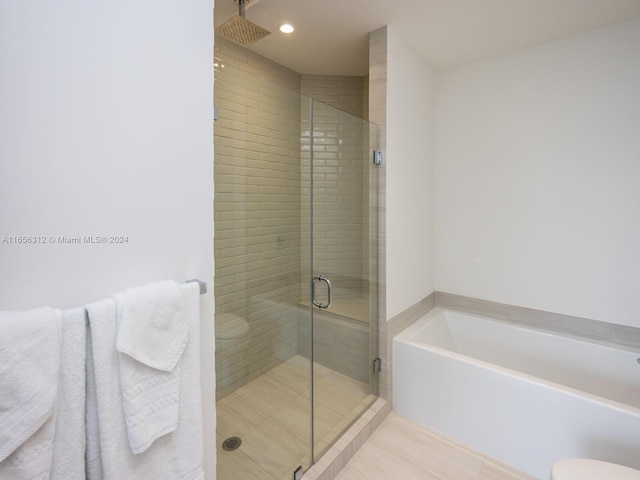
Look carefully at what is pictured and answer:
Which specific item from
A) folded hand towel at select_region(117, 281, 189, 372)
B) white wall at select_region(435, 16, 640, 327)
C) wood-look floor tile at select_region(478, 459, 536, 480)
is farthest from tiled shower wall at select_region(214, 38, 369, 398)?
wood-look floor tile at select_region(478, 459, 536, 480)

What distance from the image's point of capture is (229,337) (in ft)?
5.74

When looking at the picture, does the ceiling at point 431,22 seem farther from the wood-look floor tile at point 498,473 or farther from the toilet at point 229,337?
the wood-look floor tile at point 498,473

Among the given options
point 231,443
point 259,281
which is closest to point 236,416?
point 231,443

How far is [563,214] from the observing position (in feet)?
7.43

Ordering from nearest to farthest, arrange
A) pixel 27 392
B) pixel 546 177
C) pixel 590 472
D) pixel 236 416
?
1. pixel 27 392
2. pixel 590 472
3. pixel 236 416
4. pixel 546 177

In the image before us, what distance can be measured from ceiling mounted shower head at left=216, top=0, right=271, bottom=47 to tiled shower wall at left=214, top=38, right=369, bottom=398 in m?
0.18

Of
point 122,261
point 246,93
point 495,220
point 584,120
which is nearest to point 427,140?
point 495,220

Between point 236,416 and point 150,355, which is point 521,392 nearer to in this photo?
point 236,416

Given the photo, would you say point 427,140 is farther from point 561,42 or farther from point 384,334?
point 384,334

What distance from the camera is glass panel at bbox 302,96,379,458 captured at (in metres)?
1.98

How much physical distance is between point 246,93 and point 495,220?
2.15 metres

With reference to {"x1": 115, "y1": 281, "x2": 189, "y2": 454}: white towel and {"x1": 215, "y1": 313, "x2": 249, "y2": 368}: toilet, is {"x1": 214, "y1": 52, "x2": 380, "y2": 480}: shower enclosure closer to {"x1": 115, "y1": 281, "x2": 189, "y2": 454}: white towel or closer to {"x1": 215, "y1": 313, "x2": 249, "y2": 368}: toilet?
{"x1": 215, "y1": 313, "x2": 249, "y2": 368}: toilet

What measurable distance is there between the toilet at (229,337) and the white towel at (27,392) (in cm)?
91

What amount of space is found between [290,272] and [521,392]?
5.02 ft
